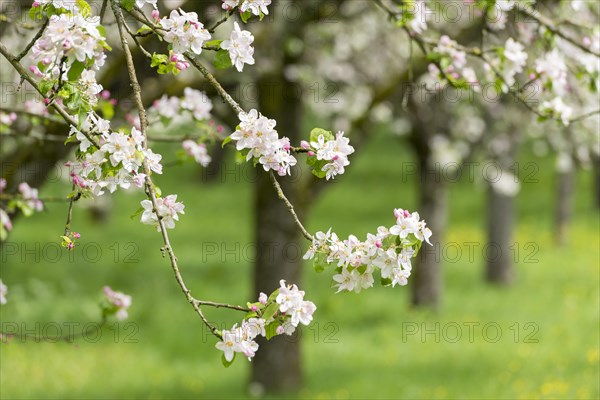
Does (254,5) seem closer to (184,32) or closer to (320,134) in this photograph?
(184,32)

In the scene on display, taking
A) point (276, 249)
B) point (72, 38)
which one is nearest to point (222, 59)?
point (72, 38)

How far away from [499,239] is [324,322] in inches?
181

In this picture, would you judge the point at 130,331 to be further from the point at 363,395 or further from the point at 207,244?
the point at 207,244

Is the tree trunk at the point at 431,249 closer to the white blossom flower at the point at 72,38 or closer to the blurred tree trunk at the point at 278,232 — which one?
the blurred tree trunk at the point at 278,232

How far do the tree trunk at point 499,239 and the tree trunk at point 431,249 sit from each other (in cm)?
232

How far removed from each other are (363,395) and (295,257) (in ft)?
4.97

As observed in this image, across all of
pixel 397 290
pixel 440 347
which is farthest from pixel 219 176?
pixel 440 347

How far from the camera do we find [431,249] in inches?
476

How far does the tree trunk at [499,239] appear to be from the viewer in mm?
14445

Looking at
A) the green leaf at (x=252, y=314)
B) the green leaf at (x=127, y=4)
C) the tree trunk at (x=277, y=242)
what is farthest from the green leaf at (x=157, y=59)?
the tree trunk at (x=277, y=242)

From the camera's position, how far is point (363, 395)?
805cm

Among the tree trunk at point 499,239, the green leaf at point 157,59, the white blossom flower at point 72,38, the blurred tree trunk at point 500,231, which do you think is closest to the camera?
the white blossom flower at point 72,38

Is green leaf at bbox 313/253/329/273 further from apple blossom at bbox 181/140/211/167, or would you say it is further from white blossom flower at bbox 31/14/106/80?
apple blossom at bbox 181/140/211/167

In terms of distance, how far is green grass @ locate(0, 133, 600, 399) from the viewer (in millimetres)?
8531
